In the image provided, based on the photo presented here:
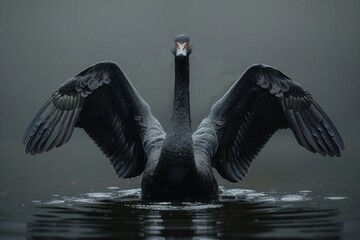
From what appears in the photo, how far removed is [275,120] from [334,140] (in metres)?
1.23

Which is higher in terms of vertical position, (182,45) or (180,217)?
(182,45)

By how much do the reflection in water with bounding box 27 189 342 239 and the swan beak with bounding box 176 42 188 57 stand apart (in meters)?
1.89

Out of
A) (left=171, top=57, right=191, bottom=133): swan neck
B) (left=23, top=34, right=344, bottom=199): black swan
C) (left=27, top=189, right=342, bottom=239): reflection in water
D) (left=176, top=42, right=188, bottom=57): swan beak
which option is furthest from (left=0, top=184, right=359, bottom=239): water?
(left=176, top=42, right=188, bottom=57): swan beak

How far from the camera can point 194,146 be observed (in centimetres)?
1382

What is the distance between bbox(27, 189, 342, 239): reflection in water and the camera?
928cm

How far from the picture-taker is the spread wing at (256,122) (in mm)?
13633

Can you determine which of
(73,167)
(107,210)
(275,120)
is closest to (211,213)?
(107,210)

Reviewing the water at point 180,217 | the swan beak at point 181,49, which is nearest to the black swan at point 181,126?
the swan beak at point 181,49

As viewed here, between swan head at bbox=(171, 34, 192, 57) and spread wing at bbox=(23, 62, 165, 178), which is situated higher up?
swan head at bbox=(171, 34, 192, 57)

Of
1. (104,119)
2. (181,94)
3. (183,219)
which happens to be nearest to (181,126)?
(181,94)

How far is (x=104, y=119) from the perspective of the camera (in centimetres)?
1444

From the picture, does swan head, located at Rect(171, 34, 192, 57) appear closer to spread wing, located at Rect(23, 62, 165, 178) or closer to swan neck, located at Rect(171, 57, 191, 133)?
swan neck, located at Rect(171, 57, 191, 133)

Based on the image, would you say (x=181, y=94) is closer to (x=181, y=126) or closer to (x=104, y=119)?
(x=181, y=126)

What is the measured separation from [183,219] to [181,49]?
107 inches
